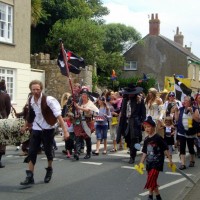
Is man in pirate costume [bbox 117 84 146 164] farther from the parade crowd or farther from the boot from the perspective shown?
the boot

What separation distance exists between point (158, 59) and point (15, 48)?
102 ft

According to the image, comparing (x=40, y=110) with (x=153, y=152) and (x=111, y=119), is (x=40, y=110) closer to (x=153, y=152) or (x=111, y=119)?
(x=153, y=152)

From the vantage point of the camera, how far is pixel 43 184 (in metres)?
8.01

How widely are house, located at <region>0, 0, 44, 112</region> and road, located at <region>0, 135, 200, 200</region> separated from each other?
12481 mm

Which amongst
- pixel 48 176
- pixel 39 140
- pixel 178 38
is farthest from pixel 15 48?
pixel 178 38

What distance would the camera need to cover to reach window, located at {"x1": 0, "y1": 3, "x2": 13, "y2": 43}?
23.1m

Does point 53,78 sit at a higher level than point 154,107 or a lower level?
higher

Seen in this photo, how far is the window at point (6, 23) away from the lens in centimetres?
2309

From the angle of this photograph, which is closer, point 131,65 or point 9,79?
point 9,79

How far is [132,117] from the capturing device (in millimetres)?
10945

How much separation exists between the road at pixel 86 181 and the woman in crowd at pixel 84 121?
0.42 m

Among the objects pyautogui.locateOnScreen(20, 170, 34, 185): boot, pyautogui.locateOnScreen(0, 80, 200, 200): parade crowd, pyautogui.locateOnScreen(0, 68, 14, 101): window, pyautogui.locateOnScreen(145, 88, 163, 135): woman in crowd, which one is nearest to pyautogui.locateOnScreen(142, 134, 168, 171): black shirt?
pyautogui.locateOnScreen(0, 80, 200, 200): parade crowd

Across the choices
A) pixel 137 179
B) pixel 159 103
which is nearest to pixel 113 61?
pixel 159 103

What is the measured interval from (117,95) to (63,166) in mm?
5180
